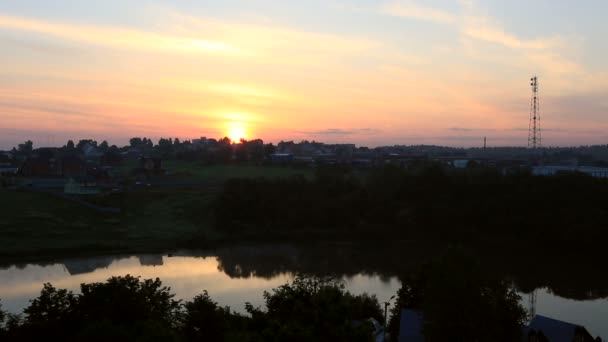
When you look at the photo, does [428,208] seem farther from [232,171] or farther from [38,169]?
[38,169]

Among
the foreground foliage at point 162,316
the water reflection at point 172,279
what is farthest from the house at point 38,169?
the foreground foliage at point 162,316

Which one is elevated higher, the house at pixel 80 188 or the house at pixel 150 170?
the house at pixel 150 170

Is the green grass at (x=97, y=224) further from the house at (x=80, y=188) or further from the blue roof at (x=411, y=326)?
the blue roof at (x=411, y=326)

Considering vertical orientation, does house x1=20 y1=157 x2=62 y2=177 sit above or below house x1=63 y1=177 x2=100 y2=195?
above

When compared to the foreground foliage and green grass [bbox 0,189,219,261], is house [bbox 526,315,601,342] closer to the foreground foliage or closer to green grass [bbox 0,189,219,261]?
the foreground foliage

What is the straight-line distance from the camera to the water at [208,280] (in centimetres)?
2156

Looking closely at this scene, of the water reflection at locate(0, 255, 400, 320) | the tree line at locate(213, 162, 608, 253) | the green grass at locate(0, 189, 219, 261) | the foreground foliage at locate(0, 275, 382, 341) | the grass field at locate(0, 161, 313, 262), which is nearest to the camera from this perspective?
the foreground foliage at locate(0, 275, 382, 341)

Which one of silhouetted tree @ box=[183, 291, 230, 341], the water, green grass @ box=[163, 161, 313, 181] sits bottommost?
the water

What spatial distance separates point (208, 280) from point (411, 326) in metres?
13.1

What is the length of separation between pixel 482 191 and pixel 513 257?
12211mm

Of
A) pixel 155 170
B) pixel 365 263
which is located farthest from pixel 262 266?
pixel 155 170

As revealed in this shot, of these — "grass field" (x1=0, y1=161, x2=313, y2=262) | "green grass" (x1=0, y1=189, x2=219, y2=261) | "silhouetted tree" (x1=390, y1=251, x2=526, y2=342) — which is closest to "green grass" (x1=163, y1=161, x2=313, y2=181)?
"grass field" (x1=0, y1=161, x2=313, y2=262)

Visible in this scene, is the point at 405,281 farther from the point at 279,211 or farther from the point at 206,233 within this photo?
the point at 279,211

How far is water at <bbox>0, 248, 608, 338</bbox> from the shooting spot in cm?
2156
